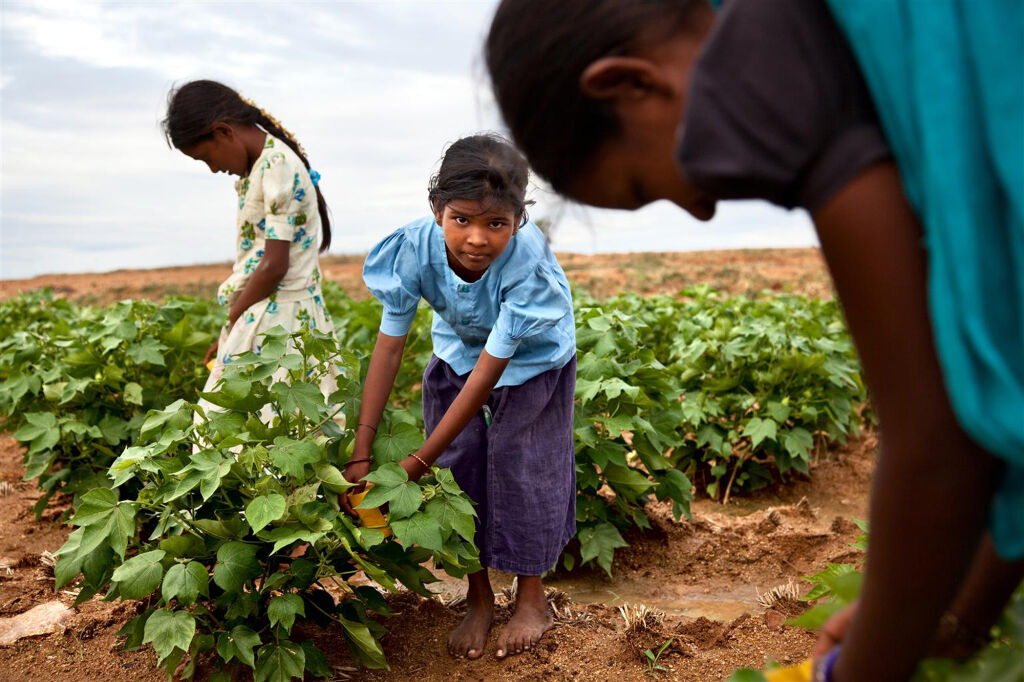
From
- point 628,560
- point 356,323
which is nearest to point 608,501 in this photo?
point 628,560

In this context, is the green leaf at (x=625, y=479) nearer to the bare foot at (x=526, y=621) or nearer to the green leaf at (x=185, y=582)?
the bare foot at (x=526, y=621)

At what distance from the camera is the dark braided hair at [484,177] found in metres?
2.15

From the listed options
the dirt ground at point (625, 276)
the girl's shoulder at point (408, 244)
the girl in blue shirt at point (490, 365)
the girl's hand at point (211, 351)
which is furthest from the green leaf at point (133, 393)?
the dirt ground at point (625, 276)

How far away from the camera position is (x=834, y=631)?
973mm

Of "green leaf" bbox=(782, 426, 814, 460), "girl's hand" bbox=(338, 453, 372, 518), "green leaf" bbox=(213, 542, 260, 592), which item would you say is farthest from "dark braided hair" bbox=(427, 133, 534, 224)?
"green leaf" bbox=(782, 426, 814, 460)

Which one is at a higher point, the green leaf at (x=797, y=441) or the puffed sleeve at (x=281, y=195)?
the puffed sleeve at (x=281, y=195)

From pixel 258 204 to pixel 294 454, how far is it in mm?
1605

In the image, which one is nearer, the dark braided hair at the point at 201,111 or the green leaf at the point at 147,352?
the dark braided hair at the point at 201,111

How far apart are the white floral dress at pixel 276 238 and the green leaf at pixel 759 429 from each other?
1.80 metres

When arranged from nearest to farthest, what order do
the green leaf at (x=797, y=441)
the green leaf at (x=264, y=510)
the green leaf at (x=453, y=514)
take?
1. the green leaf at (x=264, y=510)
2. the green leaf at (x=453, y=514)
3. the green leaf at (x=797, y=441)

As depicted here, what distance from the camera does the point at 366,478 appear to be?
2035mm

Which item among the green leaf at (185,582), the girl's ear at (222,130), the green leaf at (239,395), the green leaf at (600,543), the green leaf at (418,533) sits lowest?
the green leaf at (600,543)

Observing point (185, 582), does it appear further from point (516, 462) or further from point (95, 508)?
point (516, 462)

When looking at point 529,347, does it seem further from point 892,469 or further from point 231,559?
point 892,469
